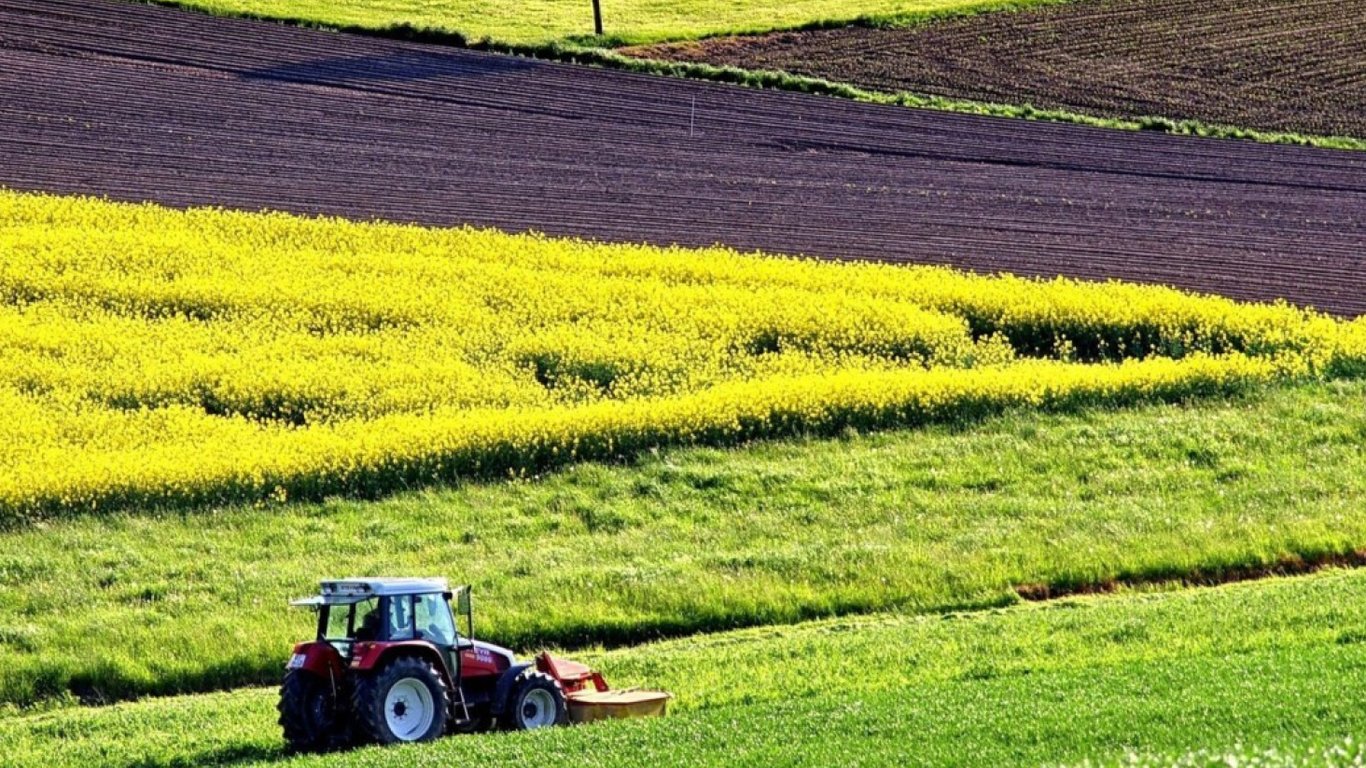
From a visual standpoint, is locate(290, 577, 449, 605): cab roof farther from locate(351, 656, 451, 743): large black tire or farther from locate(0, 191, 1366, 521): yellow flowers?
locate(0, 191, 1366, 521): yellow flowers

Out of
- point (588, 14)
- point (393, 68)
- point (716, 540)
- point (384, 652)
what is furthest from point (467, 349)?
point (588, 14)

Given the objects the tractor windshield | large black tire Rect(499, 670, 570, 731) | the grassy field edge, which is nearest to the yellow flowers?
the tractor windshield

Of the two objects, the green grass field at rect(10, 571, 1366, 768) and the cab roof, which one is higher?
the cab roof

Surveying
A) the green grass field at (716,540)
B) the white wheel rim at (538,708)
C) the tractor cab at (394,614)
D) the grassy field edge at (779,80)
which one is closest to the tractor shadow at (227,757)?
the tractor cab at (394,614)

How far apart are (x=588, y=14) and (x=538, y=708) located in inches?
1711

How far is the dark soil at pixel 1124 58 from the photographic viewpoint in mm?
50812

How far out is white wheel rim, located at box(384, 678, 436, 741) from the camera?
1677 cm

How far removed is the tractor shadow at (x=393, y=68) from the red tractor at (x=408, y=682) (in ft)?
107

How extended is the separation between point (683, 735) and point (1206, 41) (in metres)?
44.5

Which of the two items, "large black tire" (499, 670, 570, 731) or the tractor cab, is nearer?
the tractor cab

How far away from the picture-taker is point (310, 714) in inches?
662

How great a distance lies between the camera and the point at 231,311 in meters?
33.4

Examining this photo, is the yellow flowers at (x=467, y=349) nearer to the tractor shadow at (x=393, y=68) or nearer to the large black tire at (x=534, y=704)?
the large black tire at (x=534, y=704)

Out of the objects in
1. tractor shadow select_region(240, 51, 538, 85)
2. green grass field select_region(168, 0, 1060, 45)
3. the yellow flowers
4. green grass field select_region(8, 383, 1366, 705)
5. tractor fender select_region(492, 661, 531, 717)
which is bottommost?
green grass field select_region(8, 383, 1366, 705)
